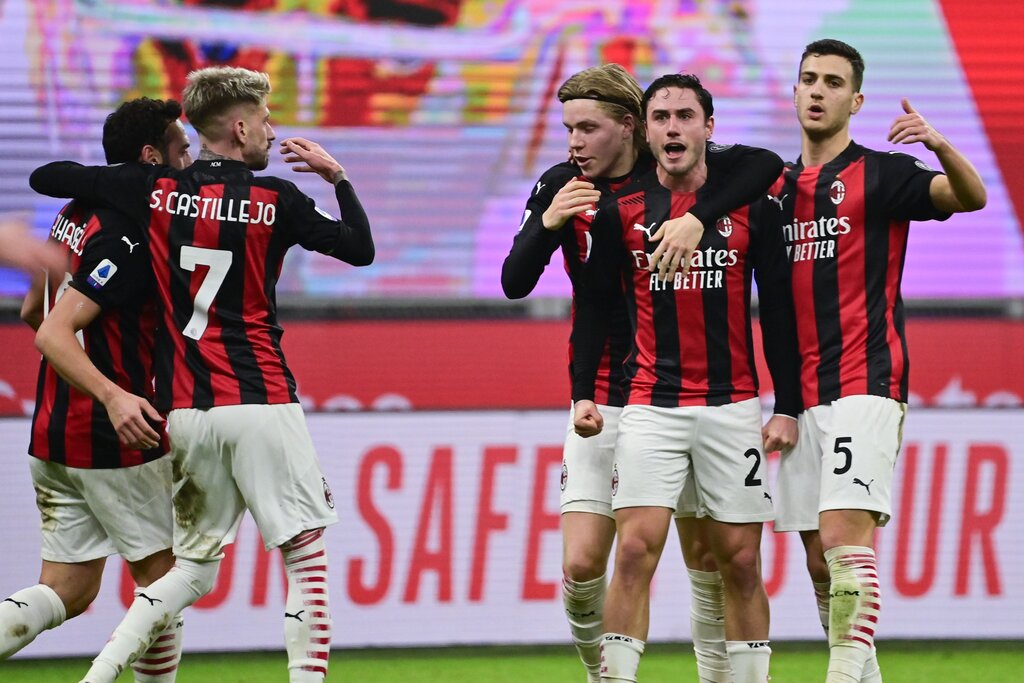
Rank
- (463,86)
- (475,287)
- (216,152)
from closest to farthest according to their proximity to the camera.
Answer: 1. (216,152)
2. (475,287)
3. (463,86)

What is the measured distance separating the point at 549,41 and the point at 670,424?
3.75 m

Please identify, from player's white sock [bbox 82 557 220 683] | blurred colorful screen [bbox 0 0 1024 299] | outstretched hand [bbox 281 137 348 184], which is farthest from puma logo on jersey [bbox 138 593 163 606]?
blurred colorful screen [bbox 0 0 1024 299]

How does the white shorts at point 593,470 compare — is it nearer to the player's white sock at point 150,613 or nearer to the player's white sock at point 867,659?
the player's white sock at point 867,659

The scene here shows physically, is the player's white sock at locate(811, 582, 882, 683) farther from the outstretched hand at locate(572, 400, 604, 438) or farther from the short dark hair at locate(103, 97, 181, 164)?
the short dark hair at locate(103, 97, 181, 164)

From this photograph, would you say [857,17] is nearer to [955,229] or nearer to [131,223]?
[955,229]

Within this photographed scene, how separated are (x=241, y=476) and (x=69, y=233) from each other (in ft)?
3.33

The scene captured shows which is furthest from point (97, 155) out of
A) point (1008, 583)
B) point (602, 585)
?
point (1008, 583)

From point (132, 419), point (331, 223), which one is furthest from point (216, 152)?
point (132, 419)

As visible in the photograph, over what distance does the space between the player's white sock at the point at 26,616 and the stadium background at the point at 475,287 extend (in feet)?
6.39

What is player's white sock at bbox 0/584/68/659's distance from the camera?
4.33m

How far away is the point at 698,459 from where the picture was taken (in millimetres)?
4250

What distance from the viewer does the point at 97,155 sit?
283 inches

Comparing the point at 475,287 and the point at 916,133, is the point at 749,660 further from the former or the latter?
the point at 475,287

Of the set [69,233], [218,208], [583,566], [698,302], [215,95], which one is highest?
[215,95]
